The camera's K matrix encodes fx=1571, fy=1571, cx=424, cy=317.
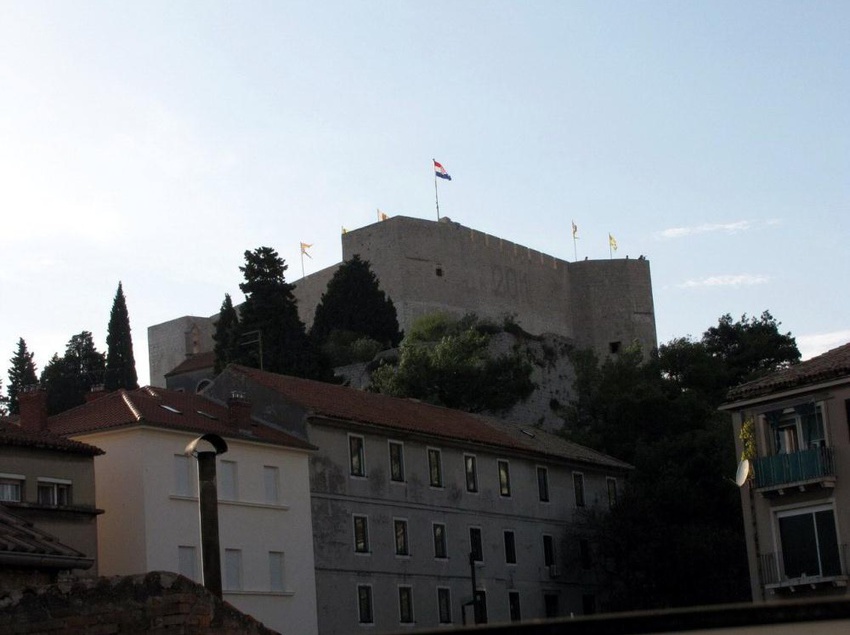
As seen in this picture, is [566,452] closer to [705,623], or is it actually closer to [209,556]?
[209,556]

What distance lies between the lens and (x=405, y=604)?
143 feet

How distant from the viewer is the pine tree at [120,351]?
279 feet

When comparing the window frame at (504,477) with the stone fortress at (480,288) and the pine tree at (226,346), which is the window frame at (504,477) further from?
the stone fortress at (480,288)

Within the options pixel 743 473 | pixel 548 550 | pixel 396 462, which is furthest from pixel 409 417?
pixel 743 473

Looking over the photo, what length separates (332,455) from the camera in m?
43.2

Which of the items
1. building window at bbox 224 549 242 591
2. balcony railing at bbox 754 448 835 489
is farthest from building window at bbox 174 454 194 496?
balcony railing at bbox 754 448 835 489

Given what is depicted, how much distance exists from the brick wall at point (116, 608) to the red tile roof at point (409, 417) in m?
30.9

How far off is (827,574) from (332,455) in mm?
16499

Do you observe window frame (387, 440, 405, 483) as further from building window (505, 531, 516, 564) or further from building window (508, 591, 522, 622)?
building window (508, 591, 522, 622)

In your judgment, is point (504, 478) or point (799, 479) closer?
point (799, 479)

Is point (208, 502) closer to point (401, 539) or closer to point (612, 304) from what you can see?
point (401, 539)

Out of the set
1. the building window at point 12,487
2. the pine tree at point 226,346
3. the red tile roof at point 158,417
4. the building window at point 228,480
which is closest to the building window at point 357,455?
the red tile roof at point 158,417

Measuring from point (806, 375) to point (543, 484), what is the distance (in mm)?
19739

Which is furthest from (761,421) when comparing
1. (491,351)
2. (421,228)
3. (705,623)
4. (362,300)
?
(421,228)
